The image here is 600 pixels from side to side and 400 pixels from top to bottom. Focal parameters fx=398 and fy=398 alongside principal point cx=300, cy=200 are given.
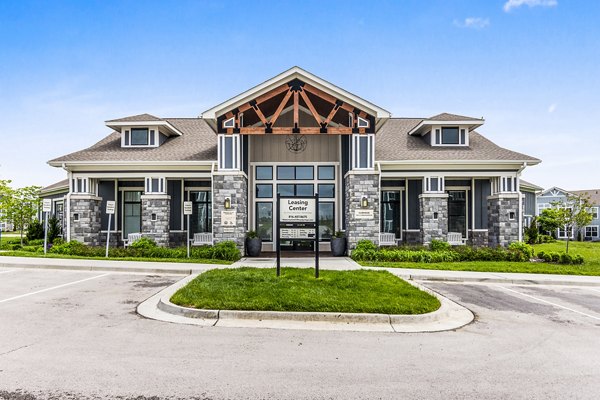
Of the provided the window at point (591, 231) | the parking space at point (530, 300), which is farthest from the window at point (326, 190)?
the window at point (591, 231)

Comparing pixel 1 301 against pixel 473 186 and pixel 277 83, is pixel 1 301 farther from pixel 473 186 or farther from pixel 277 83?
pixel 473 186

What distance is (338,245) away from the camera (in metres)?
16.6

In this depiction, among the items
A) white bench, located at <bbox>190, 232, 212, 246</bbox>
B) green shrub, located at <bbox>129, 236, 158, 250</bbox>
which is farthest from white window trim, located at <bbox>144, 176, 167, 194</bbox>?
white bench, located at <bbox>190, 232, 212, 246</bbox>

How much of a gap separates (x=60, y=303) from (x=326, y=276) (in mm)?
5875

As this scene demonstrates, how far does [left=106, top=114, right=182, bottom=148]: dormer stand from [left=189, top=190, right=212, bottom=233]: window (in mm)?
3264

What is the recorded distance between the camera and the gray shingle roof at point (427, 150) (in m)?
17.5

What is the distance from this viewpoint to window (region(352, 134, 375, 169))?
53.1 ft

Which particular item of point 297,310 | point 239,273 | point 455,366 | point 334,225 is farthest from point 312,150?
point 455,366

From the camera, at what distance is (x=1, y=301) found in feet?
27.1

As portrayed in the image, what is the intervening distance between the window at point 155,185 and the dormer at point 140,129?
8.84ft

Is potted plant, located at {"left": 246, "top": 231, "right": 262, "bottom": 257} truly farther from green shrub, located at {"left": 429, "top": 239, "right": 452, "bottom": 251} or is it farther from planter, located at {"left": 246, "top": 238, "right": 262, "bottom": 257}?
green shrub, located at {"left": 429, "top": 239, "right": 452, "bottom": 251}

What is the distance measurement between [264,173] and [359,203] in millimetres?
4949

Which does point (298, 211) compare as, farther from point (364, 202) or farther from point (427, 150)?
point (427, 150)

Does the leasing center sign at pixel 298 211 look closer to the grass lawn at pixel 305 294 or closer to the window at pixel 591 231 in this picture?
the grass lawn at pixel 305 294
